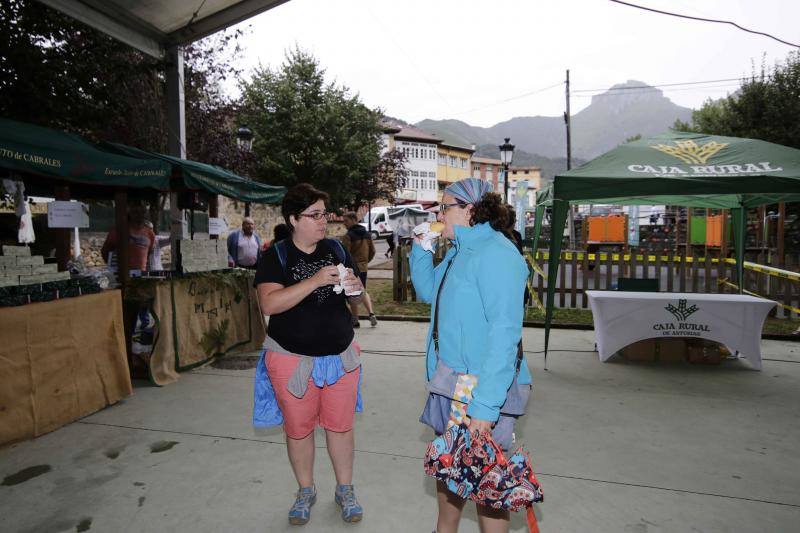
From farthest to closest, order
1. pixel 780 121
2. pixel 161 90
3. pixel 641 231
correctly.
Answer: pixel 641 231 → pixel 780 121 → pixel 161 90

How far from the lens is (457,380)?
206 cm

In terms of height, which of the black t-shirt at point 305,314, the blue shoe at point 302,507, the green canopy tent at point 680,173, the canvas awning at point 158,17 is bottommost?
the blue shoe at point 302,507

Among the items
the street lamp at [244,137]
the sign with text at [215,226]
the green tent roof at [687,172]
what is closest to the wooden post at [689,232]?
the green tent roof at [687,172]

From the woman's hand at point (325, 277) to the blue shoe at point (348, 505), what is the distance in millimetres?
1223

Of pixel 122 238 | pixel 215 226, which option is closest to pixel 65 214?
pixel 122 238

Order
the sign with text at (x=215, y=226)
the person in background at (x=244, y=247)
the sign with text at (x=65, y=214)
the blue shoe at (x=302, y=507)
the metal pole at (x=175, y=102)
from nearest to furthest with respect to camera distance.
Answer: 1. the blue shoe at (x=302, y=507)
2. the sign with text at (x=65, y=214)
3. the sign with text at (x=215, y=226)
4. the metal pole at (x=175, y=102)
5. the person in background at (x=244, y=247)

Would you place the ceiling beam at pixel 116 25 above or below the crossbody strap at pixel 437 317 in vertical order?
above

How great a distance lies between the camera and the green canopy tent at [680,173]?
5102 mm

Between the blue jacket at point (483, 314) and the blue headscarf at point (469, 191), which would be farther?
the blue headscarf at point (469, 191)

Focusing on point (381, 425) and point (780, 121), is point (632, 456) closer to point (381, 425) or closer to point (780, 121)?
point (381, 425)

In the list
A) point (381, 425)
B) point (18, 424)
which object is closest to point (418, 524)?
point (381, 425)

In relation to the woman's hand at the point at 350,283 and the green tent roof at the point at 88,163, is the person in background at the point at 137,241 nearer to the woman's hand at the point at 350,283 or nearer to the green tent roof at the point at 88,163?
the green tent roof at the point at 88,163

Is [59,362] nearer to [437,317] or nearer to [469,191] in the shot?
[437,317]

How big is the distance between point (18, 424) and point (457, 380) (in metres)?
3.64
